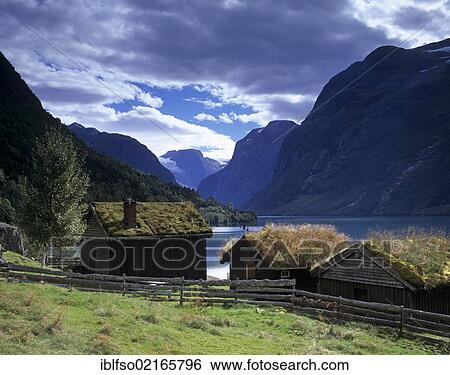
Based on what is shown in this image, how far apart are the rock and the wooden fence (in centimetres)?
2006

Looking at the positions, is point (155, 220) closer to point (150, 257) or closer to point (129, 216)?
point (129, 216)

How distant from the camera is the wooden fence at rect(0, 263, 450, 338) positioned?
73.8 feet

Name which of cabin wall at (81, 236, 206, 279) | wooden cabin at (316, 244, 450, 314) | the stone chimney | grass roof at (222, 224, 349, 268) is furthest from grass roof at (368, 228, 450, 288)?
the stone chimney

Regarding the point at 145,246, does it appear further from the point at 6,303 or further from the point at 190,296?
the point at 6,303

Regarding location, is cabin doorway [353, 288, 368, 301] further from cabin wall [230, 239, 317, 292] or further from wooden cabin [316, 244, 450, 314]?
cabin wall [230, 239, 317, 292]

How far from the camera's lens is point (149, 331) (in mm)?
16797

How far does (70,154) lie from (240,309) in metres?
24.3

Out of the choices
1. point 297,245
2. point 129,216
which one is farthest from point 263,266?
point 129,216

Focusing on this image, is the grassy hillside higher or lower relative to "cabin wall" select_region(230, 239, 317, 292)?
lower

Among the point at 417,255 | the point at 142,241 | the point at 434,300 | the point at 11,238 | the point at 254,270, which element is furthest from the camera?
the point at 11,238

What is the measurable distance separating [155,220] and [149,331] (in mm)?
25066

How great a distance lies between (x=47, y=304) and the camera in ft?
63.8

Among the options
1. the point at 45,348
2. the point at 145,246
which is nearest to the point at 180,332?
the point at 45,348

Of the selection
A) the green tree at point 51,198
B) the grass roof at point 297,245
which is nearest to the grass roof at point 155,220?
the green tree at point 51,198
